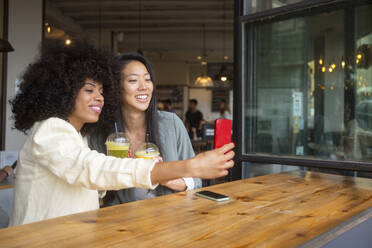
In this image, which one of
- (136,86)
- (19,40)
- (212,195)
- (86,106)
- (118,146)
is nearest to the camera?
(212,195)

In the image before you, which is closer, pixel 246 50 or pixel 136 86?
pixel 136 86

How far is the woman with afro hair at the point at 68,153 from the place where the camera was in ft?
3.59

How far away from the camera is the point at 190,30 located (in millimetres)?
8445

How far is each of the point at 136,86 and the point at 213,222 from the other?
1.11 metres

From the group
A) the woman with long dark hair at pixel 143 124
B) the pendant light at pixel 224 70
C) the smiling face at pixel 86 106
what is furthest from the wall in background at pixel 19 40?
the smiling face at pixel 86 106

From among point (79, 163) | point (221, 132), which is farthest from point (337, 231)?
point (79, 163)

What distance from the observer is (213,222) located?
1.05 m

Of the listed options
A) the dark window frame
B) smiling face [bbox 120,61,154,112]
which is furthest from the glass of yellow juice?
the dark window frame

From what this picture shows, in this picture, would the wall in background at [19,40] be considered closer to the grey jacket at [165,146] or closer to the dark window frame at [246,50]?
the grey jacket at [165,146]

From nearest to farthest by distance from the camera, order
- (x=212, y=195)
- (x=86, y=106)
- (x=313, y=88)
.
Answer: (x=212, y=195)
(x=86, y=106)
(x=313, y=88)

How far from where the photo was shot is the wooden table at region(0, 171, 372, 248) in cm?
88

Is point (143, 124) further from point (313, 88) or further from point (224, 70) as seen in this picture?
point (224, 70)

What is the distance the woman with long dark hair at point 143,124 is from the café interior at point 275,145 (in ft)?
0.68

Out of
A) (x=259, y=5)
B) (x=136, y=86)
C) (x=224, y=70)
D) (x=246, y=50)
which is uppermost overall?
(x=224, y=70)
